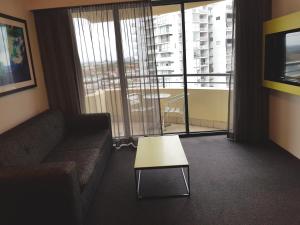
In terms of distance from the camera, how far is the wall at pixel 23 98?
2.75 m

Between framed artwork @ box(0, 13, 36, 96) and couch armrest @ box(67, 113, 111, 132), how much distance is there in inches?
29.5

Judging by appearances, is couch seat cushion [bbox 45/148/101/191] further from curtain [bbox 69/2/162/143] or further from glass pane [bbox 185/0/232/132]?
glass pane [bbox 185/0/232/132]

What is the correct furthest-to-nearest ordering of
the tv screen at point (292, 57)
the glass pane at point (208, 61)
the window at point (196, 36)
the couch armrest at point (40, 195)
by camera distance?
the window at point (196, 36)
the glass pane at point (208, 61)
the tv screen at point (292, 57)
the couch armrest at point (40, 195)

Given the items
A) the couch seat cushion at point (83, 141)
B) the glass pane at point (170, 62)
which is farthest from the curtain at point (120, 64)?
the couch seat cushion at point (83, 141)

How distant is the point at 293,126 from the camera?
10.0 feet

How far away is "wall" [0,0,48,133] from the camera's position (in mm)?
2748

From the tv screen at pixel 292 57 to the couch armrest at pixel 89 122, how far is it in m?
2.44

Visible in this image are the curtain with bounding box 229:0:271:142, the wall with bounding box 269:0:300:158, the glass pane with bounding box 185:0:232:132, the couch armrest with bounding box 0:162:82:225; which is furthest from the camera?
the glass pane with bounding box 185:0:232:132

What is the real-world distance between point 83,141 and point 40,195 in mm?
1286

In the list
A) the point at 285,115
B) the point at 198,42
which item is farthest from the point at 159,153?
the point at 198,42

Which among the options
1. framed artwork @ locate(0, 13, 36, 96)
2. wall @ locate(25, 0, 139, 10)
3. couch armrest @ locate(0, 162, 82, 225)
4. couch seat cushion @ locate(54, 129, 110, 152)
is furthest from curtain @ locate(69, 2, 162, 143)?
couch armrest @ locate(0, 162, 82, 225)

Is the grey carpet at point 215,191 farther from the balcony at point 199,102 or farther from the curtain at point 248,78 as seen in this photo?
the balcony at point 199,102

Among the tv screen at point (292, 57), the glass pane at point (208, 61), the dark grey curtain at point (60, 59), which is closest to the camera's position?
the tv screen at point (292, 57)

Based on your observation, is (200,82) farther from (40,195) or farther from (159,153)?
(40,195)
